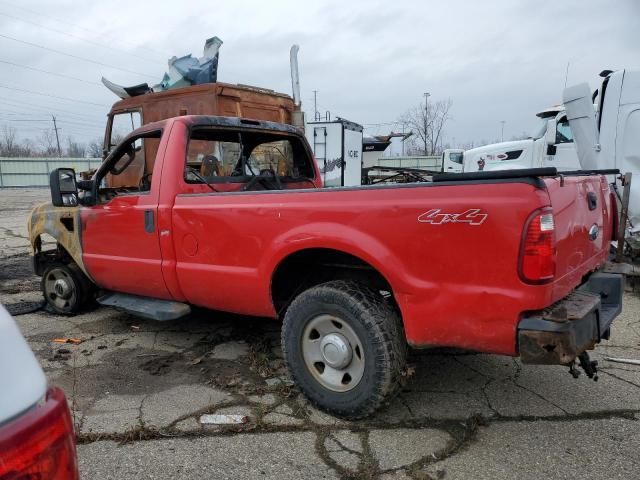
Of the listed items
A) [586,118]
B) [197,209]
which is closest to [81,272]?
[197,209]

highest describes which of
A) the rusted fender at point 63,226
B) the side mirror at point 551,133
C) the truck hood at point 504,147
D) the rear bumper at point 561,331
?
the side mirror at point 551,133

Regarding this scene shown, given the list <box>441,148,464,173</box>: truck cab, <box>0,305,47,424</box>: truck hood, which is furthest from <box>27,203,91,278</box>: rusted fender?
<box>441,148,464,173</box>: truck cab

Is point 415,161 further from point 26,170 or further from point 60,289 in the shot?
point 60,289

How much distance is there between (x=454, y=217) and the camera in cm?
247

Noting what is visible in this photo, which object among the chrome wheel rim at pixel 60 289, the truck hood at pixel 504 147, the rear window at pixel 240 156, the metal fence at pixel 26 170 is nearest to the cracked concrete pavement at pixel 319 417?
the chrome wheel rim at pixel 60 289

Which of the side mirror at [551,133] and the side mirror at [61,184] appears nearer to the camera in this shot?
the side mirror at [61,184]

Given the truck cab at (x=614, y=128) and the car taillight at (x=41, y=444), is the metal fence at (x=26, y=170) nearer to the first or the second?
the truck cab at (x=614, y=128)

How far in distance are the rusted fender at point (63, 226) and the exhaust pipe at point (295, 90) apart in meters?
5.45

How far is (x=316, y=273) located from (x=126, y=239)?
1.73 m

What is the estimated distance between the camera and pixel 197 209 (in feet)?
11.8

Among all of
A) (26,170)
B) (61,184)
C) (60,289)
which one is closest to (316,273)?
(61,184)

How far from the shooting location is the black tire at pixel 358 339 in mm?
2793

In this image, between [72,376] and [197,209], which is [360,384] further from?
[72,376]

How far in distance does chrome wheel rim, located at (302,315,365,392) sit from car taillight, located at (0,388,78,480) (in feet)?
6.37
